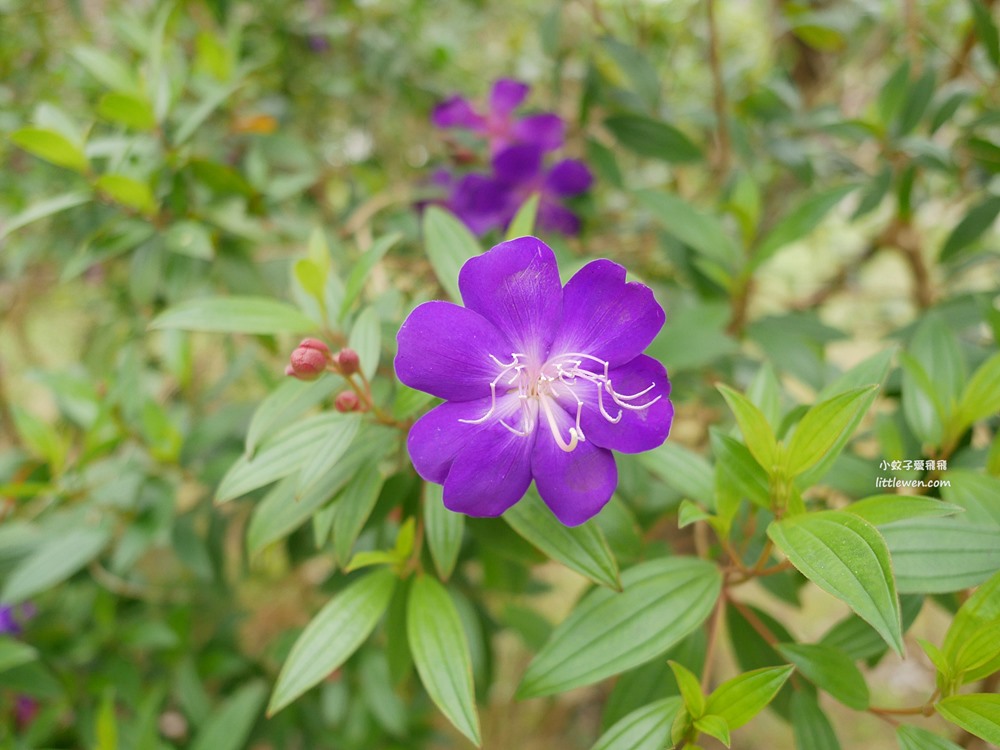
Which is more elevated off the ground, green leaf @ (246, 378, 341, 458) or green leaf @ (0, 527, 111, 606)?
green leaf @ (246, 378, 341, 458)

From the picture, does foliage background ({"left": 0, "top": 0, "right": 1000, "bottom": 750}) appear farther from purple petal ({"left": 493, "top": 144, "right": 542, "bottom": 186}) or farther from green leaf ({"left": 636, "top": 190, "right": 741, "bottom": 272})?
purple petal ({"left": 493, "top": 144, "right": 542, "bottom": 186})

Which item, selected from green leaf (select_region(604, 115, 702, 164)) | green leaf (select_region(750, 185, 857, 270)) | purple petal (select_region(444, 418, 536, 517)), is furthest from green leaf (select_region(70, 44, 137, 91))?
green leaf (select_region(750, 185, 857, 270))

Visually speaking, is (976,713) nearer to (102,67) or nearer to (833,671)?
(833,671)

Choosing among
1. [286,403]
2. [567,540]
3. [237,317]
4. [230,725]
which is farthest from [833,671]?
[230,725]

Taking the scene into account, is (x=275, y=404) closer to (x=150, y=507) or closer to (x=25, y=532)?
(x=150, y=507)

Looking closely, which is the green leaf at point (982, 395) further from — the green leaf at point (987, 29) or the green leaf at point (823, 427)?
the green leaf at point (987, 29)
